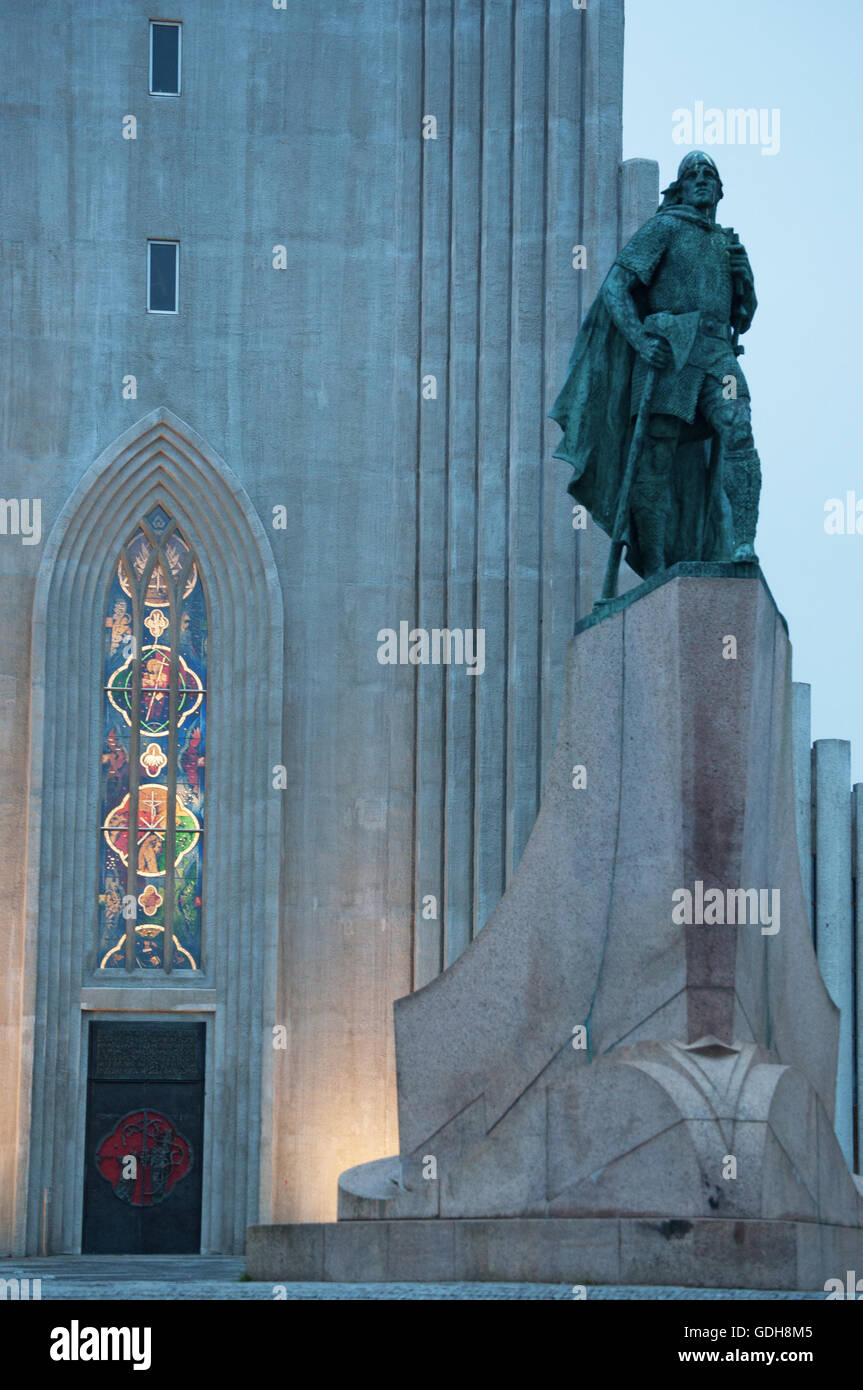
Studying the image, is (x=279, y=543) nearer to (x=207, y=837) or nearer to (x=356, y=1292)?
(x=207, y=837)

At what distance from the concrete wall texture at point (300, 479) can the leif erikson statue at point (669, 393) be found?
686cm

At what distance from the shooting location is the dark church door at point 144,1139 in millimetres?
18500

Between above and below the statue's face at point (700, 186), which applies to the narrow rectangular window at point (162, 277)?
above

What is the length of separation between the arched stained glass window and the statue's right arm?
7.95 metres

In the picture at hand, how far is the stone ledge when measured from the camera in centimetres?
977

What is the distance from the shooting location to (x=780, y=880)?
11.5 metres

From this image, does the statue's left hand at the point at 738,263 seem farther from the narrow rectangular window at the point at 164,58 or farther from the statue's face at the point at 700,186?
the narrow rectangular window at the point at 164,58

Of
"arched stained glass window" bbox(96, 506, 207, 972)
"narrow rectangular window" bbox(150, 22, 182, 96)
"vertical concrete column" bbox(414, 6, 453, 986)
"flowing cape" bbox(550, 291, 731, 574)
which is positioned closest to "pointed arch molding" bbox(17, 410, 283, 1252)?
"arched stained glass window" bbox(96, 506, 207, 972)

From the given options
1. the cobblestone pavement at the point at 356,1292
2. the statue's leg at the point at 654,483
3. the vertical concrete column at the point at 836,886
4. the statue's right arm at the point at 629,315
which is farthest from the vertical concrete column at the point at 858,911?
the cobblestone pavement at the point at 356,1292

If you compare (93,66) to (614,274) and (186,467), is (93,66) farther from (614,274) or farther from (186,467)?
(614,274)

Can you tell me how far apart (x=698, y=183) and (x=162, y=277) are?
8390 millimetres

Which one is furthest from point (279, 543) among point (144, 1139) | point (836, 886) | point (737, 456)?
point (737, 456)

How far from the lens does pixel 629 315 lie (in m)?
12.1
